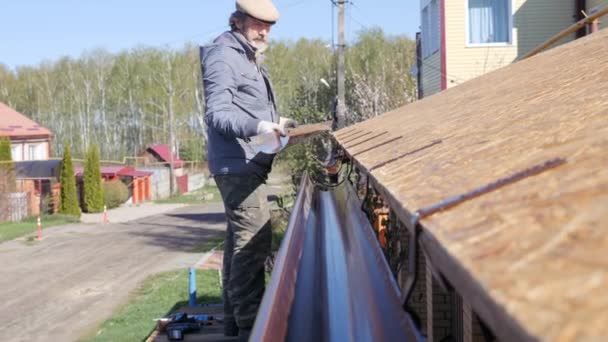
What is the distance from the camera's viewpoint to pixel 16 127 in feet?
157

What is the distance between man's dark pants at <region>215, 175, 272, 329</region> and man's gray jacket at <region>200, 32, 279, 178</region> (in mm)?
75

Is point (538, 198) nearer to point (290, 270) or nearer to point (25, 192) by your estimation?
point (290, 270)

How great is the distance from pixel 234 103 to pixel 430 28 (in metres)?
15.7

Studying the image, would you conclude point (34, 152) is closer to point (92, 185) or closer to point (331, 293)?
point (92, 185)

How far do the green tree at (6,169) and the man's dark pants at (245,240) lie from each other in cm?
3411

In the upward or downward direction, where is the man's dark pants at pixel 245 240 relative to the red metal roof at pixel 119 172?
upward

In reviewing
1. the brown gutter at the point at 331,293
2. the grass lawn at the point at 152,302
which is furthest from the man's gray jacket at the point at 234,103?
the grass lawn at the point at 152,302

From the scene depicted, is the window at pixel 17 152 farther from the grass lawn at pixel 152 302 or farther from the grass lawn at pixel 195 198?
the grass lawn at pixel 152 302

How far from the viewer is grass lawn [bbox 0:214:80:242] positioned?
30.1m

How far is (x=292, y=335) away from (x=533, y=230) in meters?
1.96

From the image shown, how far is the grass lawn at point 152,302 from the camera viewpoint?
13.2 meters

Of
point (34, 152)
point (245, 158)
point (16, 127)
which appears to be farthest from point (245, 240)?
point (34, 152)

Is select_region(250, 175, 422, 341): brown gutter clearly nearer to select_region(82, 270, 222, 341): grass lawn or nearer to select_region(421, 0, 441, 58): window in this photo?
select_region(82, 270, 222, 341): grass lawn

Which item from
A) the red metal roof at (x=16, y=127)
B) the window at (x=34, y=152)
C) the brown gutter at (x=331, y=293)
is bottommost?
the brown gutter at (x=331, y=293)
